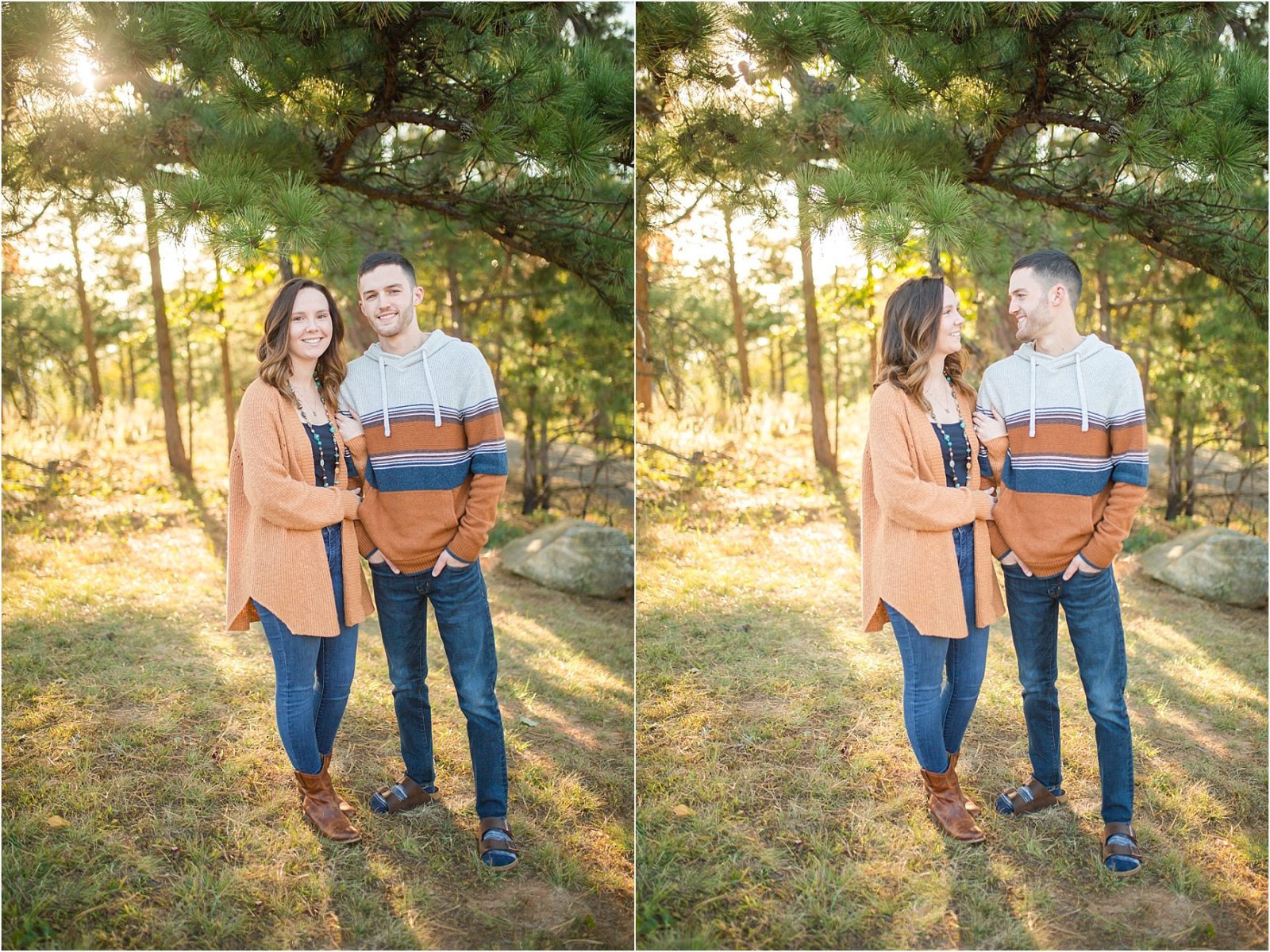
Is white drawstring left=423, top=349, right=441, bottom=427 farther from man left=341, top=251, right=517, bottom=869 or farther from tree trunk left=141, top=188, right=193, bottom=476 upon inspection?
tree trunk left=141, top=188, right=193, bottom=476

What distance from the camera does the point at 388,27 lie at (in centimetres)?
240

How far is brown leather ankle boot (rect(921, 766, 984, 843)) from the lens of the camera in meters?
2.18

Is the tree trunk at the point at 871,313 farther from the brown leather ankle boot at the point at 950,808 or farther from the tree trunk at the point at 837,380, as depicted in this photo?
the brown leather ankle boot at the point at 950,808

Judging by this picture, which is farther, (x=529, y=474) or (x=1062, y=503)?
(x=529, y=474)

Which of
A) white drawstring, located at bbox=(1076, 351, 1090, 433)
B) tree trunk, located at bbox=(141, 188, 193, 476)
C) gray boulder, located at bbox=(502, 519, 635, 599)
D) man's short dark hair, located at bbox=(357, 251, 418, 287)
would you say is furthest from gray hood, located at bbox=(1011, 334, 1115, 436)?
tree trunk, located at bbox=(141, 188, 193, 476)

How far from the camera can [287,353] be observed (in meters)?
2.15

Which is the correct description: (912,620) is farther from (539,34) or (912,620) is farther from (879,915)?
(539,34)

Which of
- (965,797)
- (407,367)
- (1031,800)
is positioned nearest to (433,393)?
(407,367)

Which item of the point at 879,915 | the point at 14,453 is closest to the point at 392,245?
the point at 14,453

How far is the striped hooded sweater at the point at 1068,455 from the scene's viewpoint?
217cm

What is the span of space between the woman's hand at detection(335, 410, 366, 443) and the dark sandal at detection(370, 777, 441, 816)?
93cm

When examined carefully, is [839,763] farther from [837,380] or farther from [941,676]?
[837,380]

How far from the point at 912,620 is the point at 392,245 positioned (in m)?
1.72

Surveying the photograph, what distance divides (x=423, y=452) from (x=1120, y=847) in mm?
2017
